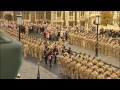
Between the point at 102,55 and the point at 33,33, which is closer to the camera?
the point at 102,55

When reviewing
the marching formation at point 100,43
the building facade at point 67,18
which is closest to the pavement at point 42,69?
the marching formation at point 100,43

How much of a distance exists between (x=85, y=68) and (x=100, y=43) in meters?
11.4

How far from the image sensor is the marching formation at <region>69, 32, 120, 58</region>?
Answer: 24375 millimetres

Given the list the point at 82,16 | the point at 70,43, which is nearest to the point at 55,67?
the point at 70,43

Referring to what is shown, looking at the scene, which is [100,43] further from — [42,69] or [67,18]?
[67,18]

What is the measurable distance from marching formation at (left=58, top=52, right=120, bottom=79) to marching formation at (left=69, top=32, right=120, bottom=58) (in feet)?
23.9

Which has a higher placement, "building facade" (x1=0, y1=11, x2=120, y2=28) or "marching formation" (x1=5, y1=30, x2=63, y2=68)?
"building facade" (x1=0, y1=11, x2=120, y2=28)

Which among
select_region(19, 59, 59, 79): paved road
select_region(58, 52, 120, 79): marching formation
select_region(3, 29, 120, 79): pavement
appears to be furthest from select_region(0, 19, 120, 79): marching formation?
select_region(19, 59, 59, 79): paved road

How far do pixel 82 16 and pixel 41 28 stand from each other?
22.5 feet

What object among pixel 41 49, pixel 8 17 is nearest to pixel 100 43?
pixel 41 49

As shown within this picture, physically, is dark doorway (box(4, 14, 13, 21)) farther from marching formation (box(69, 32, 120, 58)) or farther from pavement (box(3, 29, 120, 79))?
pavement (box(3, 29, 120, 79))
